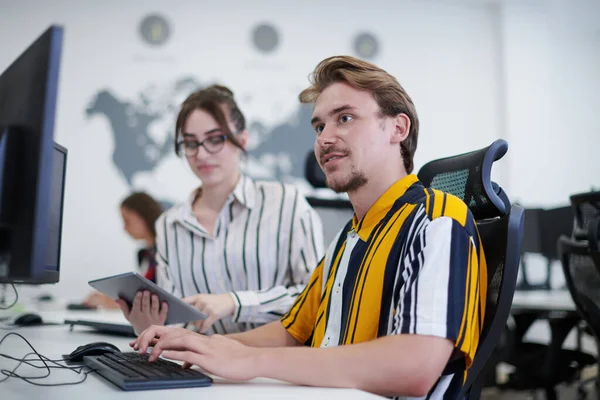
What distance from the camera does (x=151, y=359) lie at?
105 centimetres

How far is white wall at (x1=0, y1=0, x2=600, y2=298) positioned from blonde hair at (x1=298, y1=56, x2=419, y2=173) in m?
2.78

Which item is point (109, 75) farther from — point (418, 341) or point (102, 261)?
point (418, 341)

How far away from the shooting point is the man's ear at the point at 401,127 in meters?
1.28

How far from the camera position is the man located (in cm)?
93

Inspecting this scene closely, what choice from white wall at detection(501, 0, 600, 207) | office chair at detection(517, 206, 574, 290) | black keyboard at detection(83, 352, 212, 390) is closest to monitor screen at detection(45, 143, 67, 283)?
black keyboard at detection(83, 352, 212, 390)

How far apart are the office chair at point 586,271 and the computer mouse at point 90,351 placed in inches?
64.9

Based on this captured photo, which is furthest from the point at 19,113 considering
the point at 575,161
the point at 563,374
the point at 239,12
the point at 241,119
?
the point at 575,161

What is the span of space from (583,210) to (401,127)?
123cm

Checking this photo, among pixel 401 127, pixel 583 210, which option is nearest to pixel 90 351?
pixel 401 127

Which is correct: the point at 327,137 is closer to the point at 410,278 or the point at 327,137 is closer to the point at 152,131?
the point at 410,278

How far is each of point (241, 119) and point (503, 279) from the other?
1.16m

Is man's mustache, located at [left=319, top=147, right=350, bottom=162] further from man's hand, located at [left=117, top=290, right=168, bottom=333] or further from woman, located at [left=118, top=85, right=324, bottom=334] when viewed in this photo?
woman, located at [left=118, top=85, right=324, bottom=334]

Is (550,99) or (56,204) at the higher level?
(550,99)

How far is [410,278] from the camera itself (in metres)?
1.01
